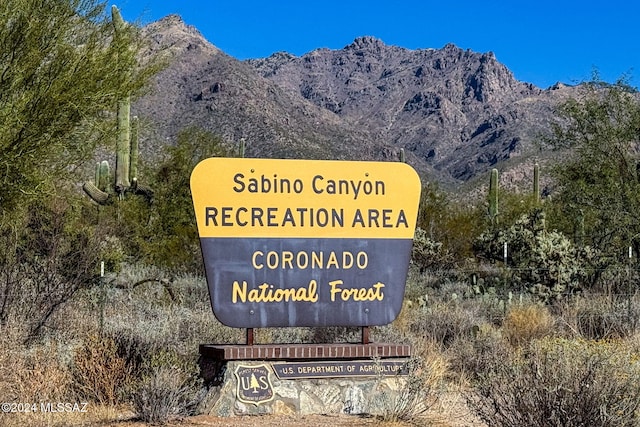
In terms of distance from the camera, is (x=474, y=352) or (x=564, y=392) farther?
(x=474, y=352)

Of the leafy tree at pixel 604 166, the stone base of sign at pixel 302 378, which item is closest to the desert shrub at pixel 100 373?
the stone base of sign at pixel 302 378

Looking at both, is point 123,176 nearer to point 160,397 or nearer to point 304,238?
point 304,238

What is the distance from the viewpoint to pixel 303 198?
31.1 ft

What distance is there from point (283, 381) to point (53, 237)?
5853 mm

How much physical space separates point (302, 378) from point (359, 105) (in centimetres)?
16623

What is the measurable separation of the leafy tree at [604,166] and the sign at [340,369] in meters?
12.0

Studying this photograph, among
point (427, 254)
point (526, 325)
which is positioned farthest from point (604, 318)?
point (427, 254)

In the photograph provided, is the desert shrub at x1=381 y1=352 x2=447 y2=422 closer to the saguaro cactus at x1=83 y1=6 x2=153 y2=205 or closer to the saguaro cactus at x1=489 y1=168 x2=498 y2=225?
the saguaro cactus at x1=83 y1=6 x2=153 y2=205

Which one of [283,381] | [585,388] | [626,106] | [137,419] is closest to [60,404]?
[137,419]

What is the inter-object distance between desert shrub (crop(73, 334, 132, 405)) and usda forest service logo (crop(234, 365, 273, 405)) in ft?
4.36

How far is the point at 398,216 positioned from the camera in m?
9.86

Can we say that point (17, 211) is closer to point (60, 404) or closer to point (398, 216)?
point (60, 404)

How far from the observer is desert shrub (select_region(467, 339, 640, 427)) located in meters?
6.75

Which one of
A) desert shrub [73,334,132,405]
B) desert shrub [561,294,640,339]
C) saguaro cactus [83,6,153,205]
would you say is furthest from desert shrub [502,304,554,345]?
saguaro cactus [83,6,153,205]
